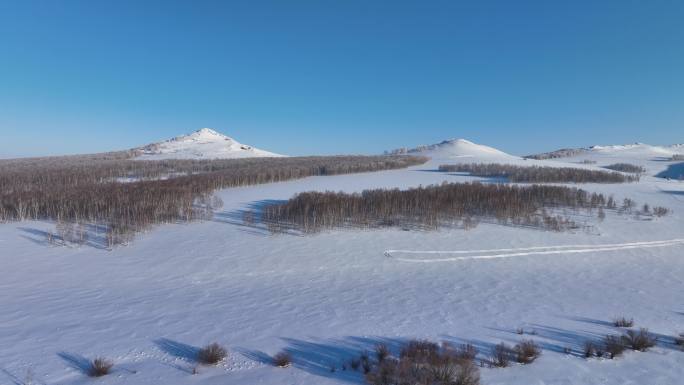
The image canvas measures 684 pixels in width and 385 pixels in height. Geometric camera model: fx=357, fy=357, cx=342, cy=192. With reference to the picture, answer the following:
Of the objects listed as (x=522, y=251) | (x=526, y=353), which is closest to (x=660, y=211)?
(x=522, y=251)

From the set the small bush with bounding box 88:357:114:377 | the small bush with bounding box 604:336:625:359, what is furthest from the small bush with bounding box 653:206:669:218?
the small bush with bounding box 88:357:114:377

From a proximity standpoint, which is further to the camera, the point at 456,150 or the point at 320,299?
the point at 456,150

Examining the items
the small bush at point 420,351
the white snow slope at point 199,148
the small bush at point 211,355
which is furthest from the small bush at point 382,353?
the white snow slope at point 199,148

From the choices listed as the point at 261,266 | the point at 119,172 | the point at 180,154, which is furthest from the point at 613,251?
the point at 180,154

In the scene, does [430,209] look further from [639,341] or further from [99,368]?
[99,368]

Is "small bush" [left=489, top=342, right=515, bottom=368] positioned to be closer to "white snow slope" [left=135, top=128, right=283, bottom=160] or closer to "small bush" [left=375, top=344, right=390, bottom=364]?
"small bush" [left=375, top=344, right=390, bottom=364]

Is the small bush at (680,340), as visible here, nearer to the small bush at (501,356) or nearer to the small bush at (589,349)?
the small bush at (589,349)

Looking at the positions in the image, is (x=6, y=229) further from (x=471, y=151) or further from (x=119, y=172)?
(x=471, y=151)
